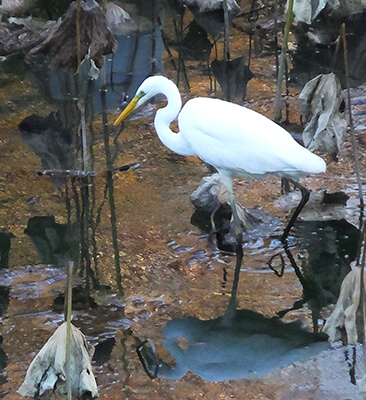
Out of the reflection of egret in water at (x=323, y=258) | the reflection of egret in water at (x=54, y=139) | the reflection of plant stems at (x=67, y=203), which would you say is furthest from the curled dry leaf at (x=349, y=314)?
the reflection of egret in water at (x=54, y=139)

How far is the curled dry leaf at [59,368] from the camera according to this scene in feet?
7.94

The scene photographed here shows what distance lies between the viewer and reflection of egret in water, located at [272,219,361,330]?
391 centimetres

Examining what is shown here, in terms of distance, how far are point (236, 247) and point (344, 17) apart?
4.72 metres

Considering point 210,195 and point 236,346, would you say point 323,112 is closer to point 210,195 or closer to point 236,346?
point 210,195

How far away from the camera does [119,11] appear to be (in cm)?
741

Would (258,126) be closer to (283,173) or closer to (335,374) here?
(283,173)

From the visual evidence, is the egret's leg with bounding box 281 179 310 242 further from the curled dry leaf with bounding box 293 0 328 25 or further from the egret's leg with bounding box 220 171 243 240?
the curled dry leaf with bounding box 293 0 328 25

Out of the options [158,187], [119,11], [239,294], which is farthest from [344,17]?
[239,294]

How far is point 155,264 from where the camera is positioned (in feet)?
13.6

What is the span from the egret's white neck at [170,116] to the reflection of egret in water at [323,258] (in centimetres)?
86

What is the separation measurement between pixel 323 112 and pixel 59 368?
239 cm

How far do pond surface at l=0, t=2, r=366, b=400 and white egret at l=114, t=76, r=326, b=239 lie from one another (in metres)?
0.37

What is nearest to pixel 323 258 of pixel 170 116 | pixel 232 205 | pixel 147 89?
pixel 232 205

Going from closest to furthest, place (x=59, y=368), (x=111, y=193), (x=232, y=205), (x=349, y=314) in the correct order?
(x=59, y=368) → (x=349, y=314) → (x=232, y=205) → (x=111, y=193)
